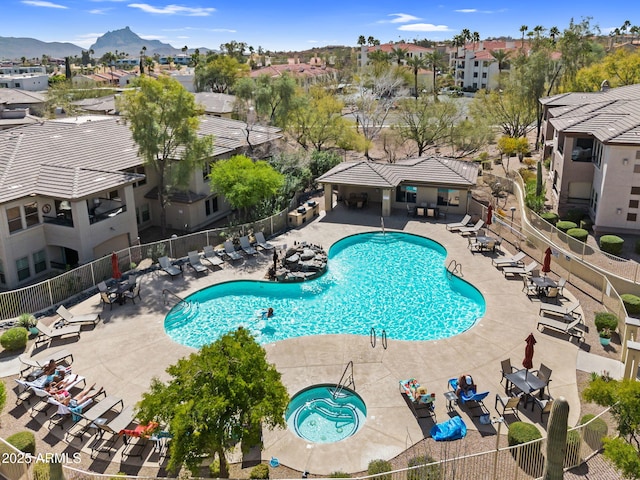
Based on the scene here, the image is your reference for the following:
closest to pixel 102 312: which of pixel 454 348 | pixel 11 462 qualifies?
pixel 11 462

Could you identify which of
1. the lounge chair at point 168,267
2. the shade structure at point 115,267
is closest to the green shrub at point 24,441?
the shade structure at point 115,267

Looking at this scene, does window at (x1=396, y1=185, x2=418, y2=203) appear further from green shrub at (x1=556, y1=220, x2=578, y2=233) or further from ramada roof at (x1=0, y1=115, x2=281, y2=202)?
ramada roof at (x1=0, y1=115, x2=281, y2=202)

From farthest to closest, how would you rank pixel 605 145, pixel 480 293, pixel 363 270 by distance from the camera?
1. pixel 605 145
2. pixel 363 270
3. pixel 480 293

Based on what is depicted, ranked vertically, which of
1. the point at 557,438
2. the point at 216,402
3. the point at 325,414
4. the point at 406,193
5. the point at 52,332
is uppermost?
the point at 406,193

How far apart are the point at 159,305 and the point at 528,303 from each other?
16.4 meters

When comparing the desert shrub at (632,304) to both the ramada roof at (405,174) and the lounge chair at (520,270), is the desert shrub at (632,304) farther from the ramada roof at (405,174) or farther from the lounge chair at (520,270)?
the ramada roof at (405,174)

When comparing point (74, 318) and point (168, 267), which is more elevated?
point (168, 267)

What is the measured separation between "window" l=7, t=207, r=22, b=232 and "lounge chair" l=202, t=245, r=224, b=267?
354 inches

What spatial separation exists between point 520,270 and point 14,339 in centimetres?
2221

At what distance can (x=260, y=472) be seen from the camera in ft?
43.3

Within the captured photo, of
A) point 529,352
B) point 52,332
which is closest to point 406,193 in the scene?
point 529,352

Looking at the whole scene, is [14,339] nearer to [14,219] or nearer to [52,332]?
[52,332]

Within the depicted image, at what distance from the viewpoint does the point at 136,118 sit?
28188 mm

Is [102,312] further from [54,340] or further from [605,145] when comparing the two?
[605,145]
